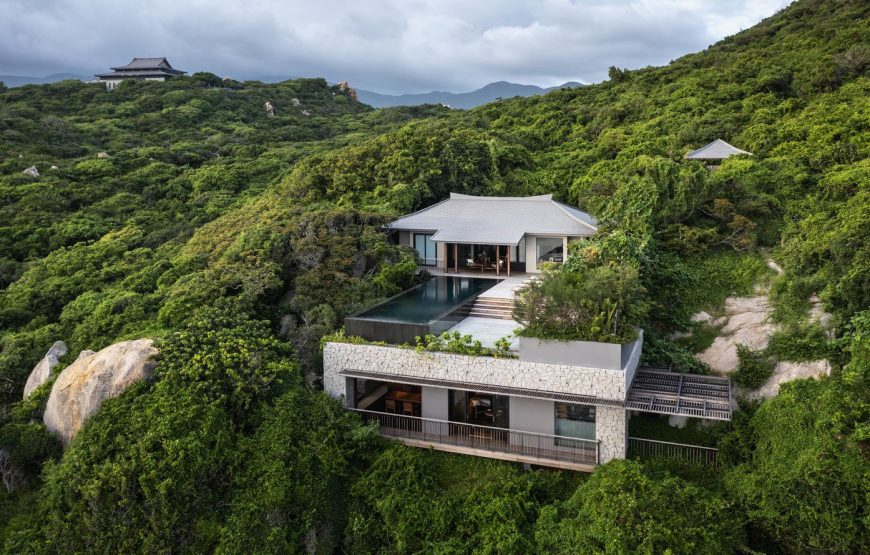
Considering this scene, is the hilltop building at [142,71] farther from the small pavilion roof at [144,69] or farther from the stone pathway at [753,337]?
the stone pathway at [753,337]

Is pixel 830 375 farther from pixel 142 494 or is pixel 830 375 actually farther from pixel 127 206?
pixel 127 206

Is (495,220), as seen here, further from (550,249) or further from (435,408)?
(435,408)

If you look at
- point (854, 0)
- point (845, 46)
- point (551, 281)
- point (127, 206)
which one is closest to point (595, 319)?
point (551, 281)

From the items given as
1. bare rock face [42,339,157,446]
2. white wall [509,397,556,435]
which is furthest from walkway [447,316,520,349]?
bare rock face [42,339,157,446]

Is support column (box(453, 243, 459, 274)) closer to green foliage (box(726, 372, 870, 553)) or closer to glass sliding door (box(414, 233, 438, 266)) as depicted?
glass sliding door (box(414, 233, 438, 266))

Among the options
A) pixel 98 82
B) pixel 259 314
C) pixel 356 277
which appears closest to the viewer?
pixel 259 314

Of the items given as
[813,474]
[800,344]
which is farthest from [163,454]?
[800,344]
